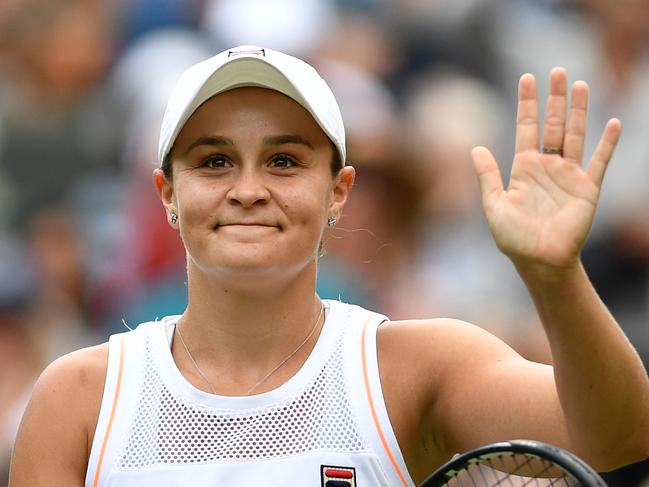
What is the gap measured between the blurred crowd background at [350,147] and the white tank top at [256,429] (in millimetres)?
1967

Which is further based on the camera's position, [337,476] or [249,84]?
[249,84]

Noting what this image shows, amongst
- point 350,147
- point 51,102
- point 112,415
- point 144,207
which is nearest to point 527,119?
point 112,415

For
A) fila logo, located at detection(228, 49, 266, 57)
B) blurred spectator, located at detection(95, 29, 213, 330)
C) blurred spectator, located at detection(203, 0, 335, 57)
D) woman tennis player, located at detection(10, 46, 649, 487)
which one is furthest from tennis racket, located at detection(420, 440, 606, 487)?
blurred spectator, located at detection(203, 0, 335, 57)

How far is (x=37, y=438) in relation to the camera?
3.21 metres

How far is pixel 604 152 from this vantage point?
2643 millimetres

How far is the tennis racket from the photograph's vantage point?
8.23 ft

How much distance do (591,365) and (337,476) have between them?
2.34ft

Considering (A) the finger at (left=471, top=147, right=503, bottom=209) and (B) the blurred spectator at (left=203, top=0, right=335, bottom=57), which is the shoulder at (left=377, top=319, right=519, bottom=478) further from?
(B) the blurred spectator at (left=203, top=0, right=335, bottom=57)

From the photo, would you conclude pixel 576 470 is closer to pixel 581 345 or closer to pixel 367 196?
pixel 581 345

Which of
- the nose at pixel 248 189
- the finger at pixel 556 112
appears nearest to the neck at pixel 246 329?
the nose at pixel 248 189

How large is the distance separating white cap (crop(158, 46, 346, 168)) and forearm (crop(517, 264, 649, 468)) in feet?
2.49

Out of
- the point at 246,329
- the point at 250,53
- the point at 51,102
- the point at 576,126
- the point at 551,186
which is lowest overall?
the point at 246,329

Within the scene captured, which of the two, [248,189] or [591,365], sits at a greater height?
[248,189]

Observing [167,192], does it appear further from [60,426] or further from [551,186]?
[551,186]
